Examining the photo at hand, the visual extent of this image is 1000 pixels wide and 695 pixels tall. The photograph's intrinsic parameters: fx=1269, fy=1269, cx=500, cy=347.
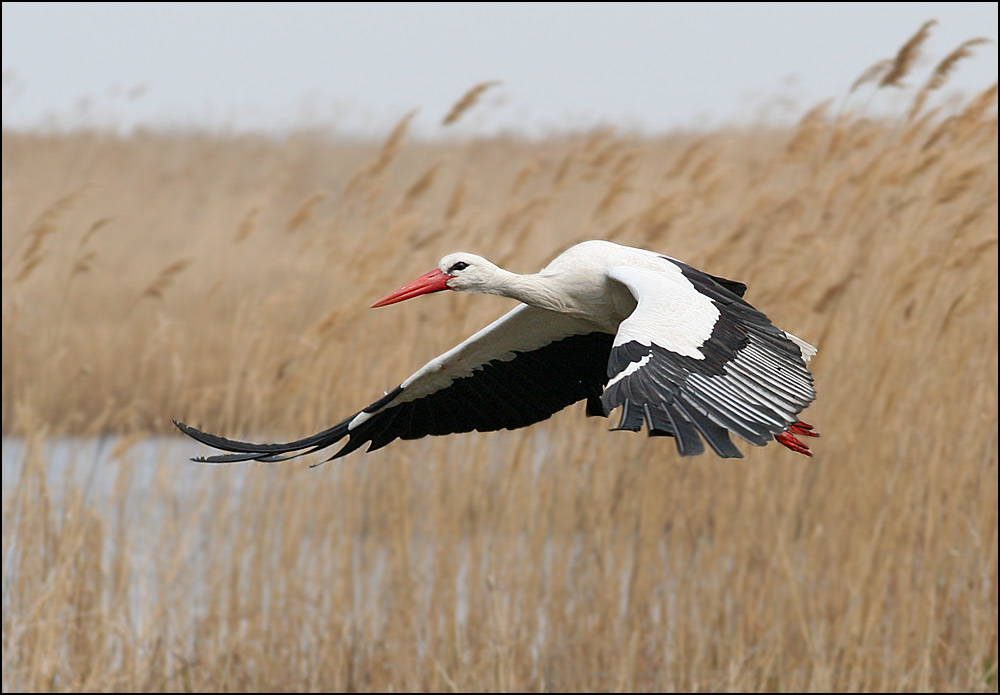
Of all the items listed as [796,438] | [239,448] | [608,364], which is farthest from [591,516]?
[608,364]

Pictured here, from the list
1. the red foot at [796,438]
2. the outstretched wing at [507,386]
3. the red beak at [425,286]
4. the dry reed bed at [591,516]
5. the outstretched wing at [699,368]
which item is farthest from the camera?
the dry reed bed at [591,516]

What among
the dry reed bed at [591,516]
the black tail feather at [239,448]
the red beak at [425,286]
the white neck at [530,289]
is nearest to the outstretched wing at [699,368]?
the white neck at [530,289]

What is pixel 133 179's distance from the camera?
579 inches

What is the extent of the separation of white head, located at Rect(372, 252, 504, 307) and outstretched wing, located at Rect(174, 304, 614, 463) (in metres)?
0.38

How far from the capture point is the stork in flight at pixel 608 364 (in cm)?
170

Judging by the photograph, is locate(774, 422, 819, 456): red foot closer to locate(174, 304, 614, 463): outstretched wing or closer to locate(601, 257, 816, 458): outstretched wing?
locate(601, 257, 816, 458): outstretched wing

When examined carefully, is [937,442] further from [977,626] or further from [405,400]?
[405,400]

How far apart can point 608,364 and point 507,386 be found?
2.55 feet

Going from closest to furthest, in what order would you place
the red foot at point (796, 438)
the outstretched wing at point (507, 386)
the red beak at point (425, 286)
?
the red foot at point (796, 438) < the red beak at point (425, 286) < the outstretched wing at point (507, 386)

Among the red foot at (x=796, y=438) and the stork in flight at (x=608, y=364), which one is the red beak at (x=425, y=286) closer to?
the stork in flight at (x=608, y=364)

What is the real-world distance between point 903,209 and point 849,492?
1.09 metres

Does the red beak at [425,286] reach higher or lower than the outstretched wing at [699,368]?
higher

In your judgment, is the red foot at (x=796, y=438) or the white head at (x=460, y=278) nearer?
the red foot at (x=796, y=438)

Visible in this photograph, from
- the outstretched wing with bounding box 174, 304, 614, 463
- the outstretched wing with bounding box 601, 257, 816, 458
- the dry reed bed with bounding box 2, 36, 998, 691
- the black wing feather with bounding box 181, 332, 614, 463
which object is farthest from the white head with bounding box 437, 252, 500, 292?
the dry reed bed with bounding box 2, 36, 998, 691
